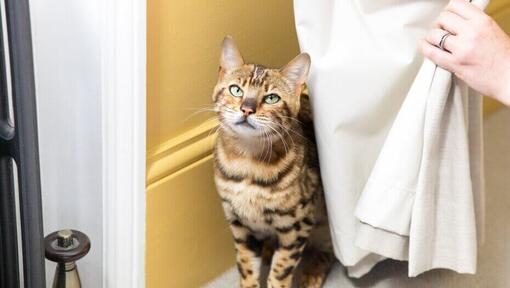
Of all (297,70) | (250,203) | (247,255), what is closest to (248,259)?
(247,255)

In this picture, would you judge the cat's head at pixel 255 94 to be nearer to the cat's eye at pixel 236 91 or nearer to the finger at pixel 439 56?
the cat's eye at pixel 236 91

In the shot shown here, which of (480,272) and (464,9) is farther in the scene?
(480,272)

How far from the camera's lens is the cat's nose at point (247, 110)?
1315mm

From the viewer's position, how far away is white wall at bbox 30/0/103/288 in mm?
1309

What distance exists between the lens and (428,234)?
1381 millimetres

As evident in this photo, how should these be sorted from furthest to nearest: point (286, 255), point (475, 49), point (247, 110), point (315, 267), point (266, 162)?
point (315, 267)
point (286, 255)
point (266, 162)
point (247, 110)
point (475, 49)

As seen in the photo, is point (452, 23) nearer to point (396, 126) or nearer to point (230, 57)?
point (396, 126)

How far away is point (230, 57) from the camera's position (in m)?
1.39

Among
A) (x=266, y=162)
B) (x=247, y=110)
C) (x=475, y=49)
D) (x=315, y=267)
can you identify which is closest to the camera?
(x=475, y=49)

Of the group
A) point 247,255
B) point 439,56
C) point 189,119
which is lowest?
point 247,255

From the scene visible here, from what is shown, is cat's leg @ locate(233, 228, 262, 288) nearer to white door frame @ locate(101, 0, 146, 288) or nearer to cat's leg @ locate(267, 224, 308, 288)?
cat's leg @ locate(267, 224, 308, 288)

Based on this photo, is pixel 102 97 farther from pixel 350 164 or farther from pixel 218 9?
pixel 350 164

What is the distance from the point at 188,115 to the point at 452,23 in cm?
54

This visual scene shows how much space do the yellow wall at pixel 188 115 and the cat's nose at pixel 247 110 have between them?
0.18m
